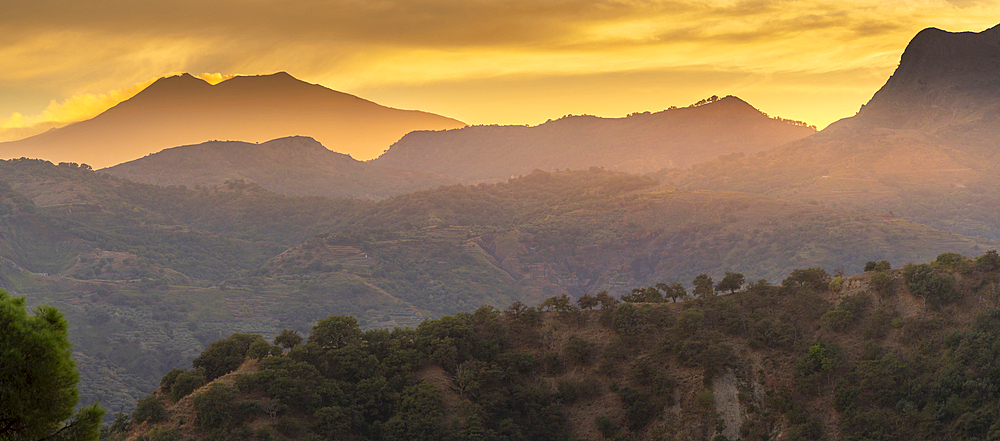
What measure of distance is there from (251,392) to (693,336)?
1277 inches

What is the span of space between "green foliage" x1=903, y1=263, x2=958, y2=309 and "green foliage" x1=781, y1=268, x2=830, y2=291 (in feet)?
23.8

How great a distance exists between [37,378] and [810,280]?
57.3 m

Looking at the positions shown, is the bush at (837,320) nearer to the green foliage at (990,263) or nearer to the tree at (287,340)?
the green foliage at (990,263)

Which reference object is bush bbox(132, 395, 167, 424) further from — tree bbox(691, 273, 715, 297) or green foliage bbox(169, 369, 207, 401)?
tree bbox(691, 273, 715, 297)

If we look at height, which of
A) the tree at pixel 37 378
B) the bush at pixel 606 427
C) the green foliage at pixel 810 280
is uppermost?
the tree at pixel 37 378

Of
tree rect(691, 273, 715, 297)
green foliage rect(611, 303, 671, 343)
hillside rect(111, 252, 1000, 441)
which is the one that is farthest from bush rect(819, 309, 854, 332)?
green foliage rect(611, 303, 671, 343)

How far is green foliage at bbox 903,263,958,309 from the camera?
171ft

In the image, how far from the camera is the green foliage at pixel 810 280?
59500mm

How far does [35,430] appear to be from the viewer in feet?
49.1

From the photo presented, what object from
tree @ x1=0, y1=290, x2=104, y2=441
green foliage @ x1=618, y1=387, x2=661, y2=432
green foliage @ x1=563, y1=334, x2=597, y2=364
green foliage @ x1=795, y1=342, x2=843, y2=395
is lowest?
green foliage @ x1=618, y1=387, x2=661, y2=432

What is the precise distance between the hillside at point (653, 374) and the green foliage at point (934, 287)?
0.10 m

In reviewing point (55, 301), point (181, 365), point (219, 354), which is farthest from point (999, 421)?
point (55, 301)

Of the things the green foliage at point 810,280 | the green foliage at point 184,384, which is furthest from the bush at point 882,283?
the green foliage at point 184,384

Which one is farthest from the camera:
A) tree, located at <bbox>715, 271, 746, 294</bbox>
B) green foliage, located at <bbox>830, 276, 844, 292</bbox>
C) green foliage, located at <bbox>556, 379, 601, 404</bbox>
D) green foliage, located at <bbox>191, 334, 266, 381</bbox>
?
tree, located at <bbox>715, 271, 746, 294</bbox>
